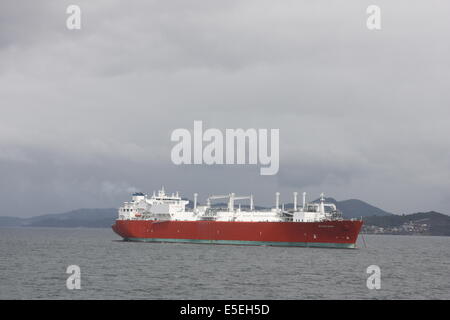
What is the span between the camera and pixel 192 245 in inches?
3127

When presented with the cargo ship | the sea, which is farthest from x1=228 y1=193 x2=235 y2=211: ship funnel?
the sea

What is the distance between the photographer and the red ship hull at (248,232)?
71062 millimetres

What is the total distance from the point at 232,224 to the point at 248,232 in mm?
2576

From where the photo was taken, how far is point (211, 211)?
81375mm

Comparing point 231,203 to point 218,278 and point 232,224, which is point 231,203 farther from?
point 218,278

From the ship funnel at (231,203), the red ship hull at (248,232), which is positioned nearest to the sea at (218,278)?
the red ship hull at (248,232)

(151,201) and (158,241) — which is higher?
(151,201)

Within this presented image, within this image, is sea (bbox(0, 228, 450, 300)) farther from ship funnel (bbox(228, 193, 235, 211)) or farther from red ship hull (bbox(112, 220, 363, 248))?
ship funnel (bbox(228, 193, 235, 211))

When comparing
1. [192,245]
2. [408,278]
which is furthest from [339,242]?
[408,278]

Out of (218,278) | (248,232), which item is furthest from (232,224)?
(218,278)

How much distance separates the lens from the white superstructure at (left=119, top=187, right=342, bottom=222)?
73250 mm
